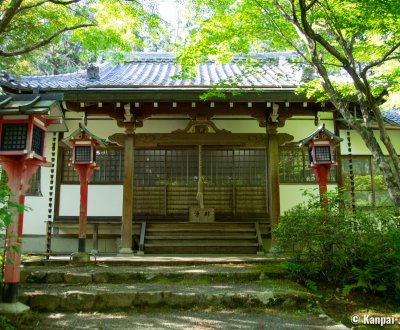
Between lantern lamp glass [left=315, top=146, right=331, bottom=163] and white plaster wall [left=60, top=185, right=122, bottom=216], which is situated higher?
lantern lamp glass [left=315, top=146, right=331, bottom=163]

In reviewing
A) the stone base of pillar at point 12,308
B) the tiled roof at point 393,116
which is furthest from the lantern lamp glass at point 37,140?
the tiled roof at point 393,116

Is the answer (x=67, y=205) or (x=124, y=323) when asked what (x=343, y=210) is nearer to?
(x=124, y=323)

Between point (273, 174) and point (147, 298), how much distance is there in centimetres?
503

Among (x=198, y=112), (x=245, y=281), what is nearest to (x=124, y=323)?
(x=245, y=281)

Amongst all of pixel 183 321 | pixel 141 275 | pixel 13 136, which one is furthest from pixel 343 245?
pixel 13 136

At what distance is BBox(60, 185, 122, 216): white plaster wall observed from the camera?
33.4 feet

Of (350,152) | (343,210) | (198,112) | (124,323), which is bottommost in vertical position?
(124,323)

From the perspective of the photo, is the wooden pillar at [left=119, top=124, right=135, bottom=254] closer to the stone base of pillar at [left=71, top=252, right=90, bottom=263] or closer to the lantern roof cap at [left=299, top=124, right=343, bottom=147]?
the stone base of pillar at [left=71, top=252, right=90, bottom=263]

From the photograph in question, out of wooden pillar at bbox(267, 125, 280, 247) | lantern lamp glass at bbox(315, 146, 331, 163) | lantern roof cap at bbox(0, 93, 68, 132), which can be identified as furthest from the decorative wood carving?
lantern roof cap at bbox(0, 93, 68, 132)

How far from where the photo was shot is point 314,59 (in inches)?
247

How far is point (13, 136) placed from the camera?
4.73 meters

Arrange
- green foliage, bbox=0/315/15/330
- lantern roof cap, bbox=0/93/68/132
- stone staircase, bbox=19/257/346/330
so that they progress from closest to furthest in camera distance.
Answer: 1. green foliage, bbox=0/315/15/330
2. stone staircase, bbox=19/257/346/330
3. lantern roof cap, bbox=0/93/68/132

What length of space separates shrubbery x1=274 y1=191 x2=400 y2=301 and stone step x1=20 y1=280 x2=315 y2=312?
0.87m

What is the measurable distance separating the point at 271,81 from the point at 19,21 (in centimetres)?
724
